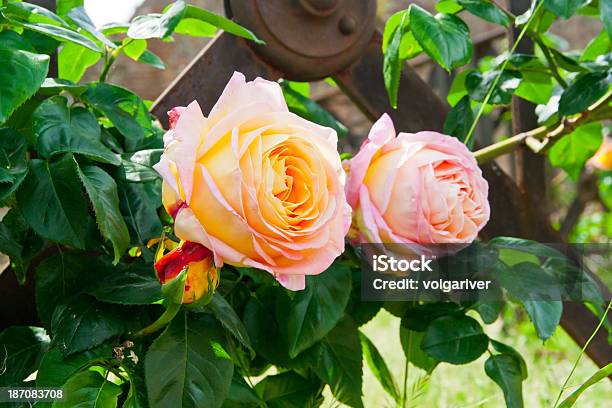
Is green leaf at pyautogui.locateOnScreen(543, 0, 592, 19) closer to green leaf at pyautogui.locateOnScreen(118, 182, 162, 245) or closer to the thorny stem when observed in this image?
the thorny stem

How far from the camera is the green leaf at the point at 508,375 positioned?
67cm

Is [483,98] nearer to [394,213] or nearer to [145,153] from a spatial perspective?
[394,213]

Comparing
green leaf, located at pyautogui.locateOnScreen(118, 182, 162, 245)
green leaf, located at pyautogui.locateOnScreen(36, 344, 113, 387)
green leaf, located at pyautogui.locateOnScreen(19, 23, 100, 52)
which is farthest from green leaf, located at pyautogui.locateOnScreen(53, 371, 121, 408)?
green leaf, located at pyautogui.locateOnScreen(19, 23, 100, 52)

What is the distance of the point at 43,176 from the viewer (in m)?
0.53

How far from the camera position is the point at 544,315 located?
26.3 inches

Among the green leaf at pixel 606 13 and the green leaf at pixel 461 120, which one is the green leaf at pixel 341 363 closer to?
the green leaf at pixel 461 120

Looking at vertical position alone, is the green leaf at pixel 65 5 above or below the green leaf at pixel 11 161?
above

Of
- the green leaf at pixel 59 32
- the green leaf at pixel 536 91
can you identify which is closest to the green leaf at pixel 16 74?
the green leaf at pixel 59 32

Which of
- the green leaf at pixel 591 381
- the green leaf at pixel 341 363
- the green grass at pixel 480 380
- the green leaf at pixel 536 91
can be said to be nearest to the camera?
the green leaf at pixel 591 381

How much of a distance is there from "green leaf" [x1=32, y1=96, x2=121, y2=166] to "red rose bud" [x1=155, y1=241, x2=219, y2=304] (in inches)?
3.8

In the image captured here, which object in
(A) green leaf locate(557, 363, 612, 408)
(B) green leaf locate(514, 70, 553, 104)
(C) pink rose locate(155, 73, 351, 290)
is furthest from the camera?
(B) green leaf locate(514, 70, 553, 104)

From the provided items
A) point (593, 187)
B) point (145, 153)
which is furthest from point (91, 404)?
point (593, 187)

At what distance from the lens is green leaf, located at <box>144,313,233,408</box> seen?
19.3 inches

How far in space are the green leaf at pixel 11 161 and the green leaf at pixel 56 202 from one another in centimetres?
1
